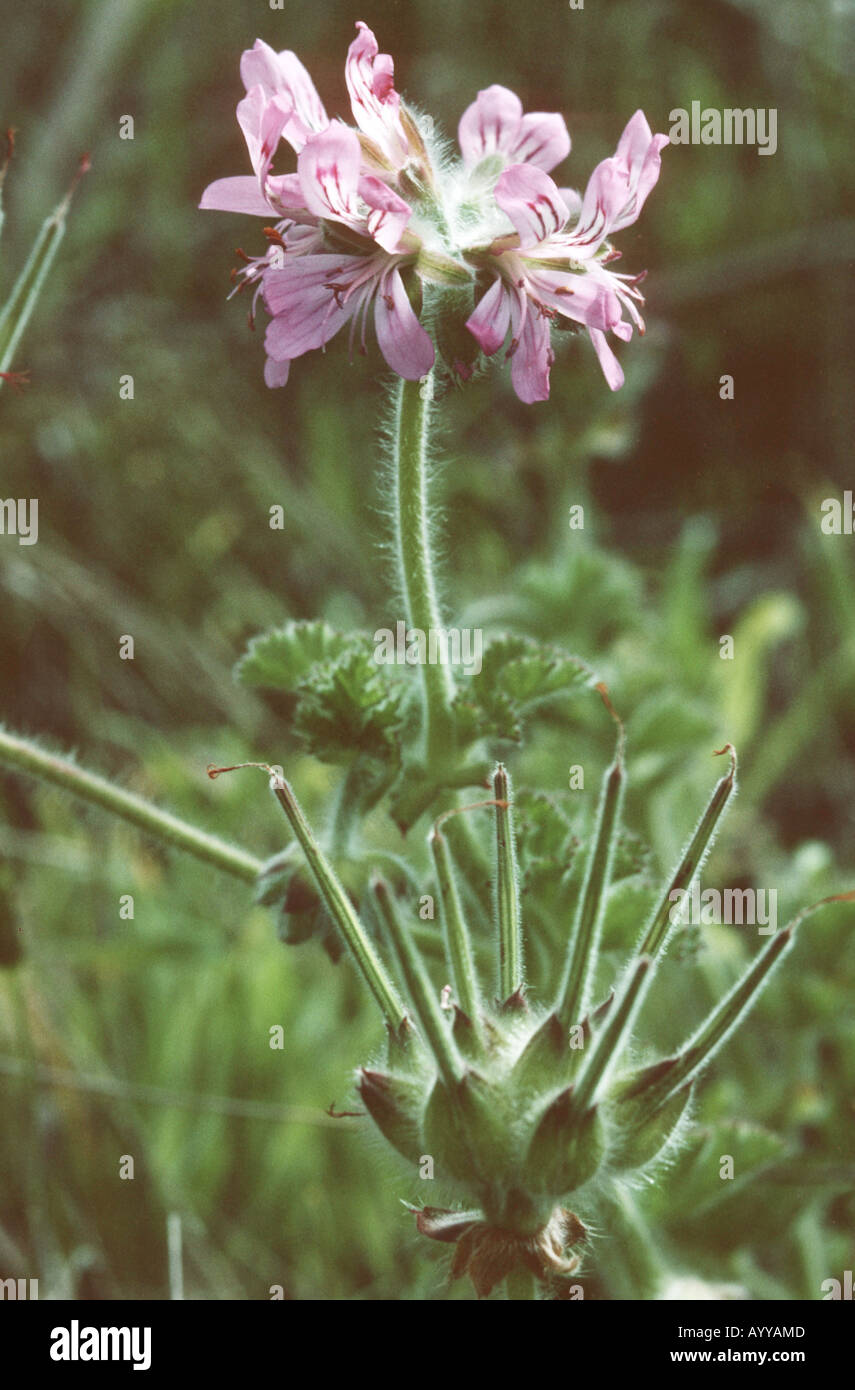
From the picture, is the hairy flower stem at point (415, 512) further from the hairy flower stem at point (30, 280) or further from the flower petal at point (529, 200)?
the hairy flower stem at point (30, 280)

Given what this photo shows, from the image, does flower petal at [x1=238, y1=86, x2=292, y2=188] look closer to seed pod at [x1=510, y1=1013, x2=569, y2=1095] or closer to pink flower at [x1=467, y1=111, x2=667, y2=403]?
pink flower at [x1=467, y1=111, x2=667, y2=403]

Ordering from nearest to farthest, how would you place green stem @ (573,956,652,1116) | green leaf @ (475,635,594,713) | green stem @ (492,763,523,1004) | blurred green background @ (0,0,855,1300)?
green stem @ (573,956,652,1116) → green stem @ (492,763,523,1004) → green leaf @ (475,635,594,713) → blurred green background @ (0,0,855,1300)

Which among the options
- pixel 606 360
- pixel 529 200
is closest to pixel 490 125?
pixel 529 200

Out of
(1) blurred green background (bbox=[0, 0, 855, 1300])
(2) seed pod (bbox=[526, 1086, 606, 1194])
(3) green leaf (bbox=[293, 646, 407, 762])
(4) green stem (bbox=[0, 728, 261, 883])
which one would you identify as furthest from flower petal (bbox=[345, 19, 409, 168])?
(2) seed pod (bbox=[526, 1086, 606, 1194])

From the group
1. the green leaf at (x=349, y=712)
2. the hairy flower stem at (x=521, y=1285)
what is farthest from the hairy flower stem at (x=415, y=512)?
the hairy flower stem at (x=521, y=1285)

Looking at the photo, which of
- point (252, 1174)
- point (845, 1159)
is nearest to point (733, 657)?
point (845, 1159)

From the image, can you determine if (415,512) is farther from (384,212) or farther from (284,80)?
(284,80)

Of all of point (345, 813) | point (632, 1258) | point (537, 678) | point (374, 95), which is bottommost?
point (632, 1258)
